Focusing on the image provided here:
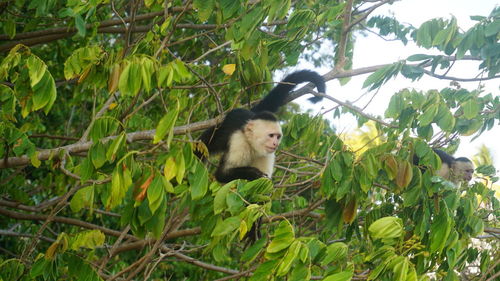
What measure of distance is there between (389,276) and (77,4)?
2449mm

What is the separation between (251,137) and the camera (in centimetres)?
440

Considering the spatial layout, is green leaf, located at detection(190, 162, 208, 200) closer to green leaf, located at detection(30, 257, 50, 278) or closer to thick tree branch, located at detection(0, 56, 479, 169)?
thick tree branch, located at detection(0, 56, 479, 169)

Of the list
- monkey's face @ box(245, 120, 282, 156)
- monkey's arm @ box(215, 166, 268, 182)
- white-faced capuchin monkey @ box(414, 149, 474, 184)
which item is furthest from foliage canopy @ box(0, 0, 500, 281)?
white-faced capuchin monkey @ box(414, 149, 474, 184)

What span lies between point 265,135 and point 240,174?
342 millimetres

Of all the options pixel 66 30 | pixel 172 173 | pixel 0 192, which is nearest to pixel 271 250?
pixel 172 173

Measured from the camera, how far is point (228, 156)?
4508mm

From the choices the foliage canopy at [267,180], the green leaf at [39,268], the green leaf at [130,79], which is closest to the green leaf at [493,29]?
the foliage canopy at [267,180]

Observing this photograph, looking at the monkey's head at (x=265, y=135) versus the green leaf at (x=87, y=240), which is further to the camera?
the monkey's head at (x=265, y=135)

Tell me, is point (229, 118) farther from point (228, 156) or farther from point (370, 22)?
point (370, 22)

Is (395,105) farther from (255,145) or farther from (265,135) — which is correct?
(255,145)

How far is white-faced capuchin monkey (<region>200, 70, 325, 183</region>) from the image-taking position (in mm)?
4254

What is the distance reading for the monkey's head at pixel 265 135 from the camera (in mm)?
4242

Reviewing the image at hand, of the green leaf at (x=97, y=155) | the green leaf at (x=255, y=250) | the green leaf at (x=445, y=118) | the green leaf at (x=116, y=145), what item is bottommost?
the green leaf at (x=255, y=250)

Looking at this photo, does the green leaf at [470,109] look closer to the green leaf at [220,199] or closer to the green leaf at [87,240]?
the green leaf at [220,199]
